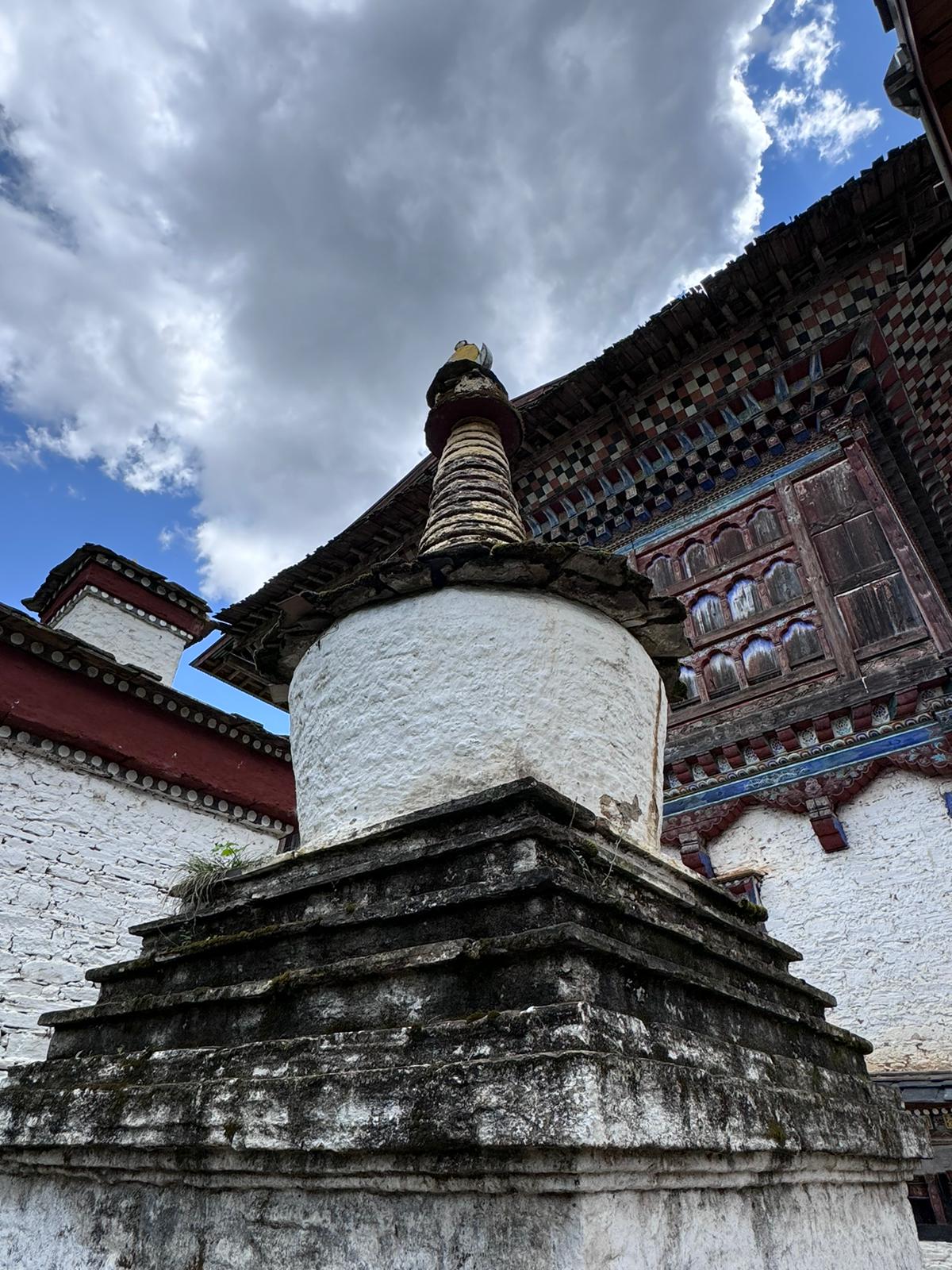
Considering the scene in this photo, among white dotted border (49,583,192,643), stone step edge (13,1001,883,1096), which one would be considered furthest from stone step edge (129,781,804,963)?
white dotted border (49,583,192,643)

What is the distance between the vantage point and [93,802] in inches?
244

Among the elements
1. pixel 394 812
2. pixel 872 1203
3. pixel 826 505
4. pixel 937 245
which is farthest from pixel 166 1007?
pixel 937 245

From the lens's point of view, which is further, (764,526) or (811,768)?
(764,526)

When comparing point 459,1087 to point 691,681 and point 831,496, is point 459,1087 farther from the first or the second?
point 831,496

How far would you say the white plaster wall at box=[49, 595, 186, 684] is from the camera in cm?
1023

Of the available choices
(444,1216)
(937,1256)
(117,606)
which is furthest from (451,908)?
(117,606)

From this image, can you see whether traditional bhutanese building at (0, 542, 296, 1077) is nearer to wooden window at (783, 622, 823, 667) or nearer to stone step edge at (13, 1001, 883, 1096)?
stone step edge at (13, 1001, 883, 1096)

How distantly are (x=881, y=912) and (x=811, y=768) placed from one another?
4.55ft

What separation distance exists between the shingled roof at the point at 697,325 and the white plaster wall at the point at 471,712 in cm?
495

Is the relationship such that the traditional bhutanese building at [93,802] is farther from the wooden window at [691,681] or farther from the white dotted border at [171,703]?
the wooden window at [691,681]

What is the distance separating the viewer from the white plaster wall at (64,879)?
544cm

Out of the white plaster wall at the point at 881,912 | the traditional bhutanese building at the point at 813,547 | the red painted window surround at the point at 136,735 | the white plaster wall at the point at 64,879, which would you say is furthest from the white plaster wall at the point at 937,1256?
the red painted window surround at the point at 136,735

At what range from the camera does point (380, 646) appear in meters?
2.86

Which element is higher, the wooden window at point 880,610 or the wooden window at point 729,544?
the wooden window at point 729,544
